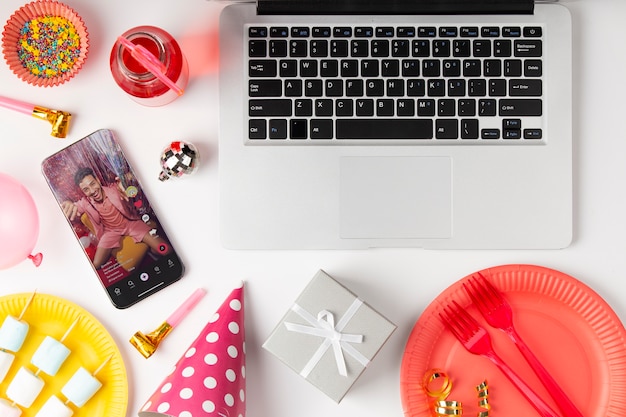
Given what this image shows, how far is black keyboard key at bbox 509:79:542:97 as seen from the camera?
2.47ft

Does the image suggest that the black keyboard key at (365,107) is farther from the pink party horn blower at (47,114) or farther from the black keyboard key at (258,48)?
the pink party horn blower at (47,114)

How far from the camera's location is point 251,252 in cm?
80

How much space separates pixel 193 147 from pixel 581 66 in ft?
1.78

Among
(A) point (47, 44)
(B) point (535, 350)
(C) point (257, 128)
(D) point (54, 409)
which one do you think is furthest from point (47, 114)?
(B) point (535, 350)

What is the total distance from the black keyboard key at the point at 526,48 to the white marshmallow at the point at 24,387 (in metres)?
0.78

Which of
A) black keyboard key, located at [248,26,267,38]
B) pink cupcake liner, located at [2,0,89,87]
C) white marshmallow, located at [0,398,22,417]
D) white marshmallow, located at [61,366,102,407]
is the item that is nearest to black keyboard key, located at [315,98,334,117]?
black keyboard key, located at [248,26,267,38]

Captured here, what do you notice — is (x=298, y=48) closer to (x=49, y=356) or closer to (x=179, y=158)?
(x=179, y=158)

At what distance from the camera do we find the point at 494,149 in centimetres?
76

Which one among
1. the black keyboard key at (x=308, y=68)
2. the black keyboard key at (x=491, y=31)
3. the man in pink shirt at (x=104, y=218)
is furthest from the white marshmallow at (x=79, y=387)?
the black keyboard key at (x=491, y=31)

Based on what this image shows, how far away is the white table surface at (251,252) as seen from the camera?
31.3 inches

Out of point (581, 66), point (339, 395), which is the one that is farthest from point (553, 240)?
point (339, 395)

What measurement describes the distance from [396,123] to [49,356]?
1.84 feet

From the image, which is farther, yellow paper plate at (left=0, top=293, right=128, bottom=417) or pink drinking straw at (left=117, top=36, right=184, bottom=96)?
yellow paper plate at (left=0, top=293, right=128, bottom=417)

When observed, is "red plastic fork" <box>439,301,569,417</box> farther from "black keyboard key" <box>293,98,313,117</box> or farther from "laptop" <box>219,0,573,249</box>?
"black keyboard key" <box>293,98,313,117</box>
